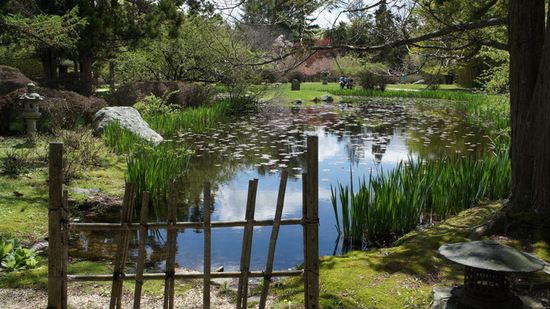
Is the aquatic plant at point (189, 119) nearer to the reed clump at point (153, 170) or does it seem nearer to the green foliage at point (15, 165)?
the reed clump at point (153, 170)

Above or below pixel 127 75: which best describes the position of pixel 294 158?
below

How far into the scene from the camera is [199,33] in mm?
16859

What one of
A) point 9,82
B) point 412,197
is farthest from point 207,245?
point 9,82

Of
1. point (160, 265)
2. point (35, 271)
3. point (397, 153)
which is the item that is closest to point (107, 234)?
point (160, 265)

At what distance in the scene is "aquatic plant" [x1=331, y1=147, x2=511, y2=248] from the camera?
190 inches

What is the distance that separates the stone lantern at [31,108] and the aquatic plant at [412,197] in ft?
22.2

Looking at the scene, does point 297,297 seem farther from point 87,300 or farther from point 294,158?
point 294,158

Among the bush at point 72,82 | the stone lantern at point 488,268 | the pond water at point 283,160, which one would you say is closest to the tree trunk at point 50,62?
the bush at point 72,82

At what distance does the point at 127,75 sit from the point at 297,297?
15776 mm

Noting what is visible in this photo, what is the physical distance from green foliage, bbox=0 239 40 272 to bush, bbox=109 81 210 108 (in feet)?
29.9

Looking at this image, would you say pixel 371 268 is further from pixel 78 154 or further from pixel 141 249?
pixel 78 154

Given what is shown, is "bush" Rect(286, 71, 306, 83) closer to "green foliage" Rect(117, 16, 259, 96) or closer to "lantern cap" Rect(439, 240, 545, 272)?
"green foliage" Rect(117, 16, 259, 96)

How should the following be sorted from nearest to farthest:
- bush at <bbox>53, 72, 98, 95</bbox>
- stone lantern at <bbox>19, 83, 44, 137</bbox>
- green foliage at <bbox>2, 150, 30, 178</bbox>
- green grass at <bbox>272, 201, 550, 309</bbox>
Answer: green grass at <bbox>272, 201, 550, 309</bbox>, green foliage at <bbox>2, 150, 30, 178</bbox>, stone lantern at <bbox>19, 83, 44, 137</bbox>, bush at <bbox>53, 72, 98, 95</bbox>

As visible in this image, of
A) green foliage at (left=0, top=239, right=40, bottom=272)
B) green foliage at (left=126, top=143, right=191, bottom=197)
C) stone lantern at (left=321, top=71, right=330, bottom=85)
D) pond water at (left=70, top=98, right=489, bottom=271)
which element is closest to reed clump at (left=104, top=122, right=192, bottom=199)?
green foliage at (left=126, top=143, right=191, bottom=197)
